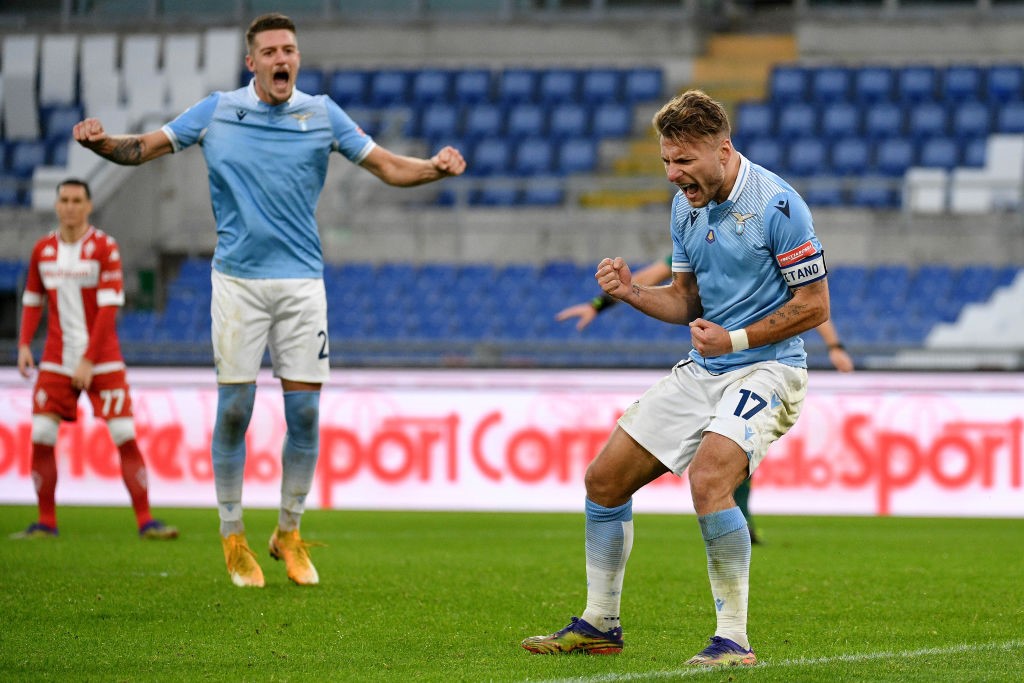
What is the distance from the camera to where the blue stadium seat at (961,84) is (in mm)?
22766

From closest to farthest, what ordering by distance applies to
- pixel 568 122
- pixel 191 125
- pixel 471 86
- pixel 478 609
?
pixel 478 609
pixel 191 125
pixel 568 122
pixel 471 86

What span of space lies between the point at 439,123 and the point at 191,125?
646 inches

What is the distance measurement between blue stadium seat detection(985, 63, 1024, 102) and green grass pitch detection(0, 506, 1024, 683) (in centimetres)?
1269

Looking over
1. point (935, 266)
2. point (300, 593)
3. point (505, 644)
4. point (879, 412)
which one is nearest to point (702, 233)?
point (505, 644)

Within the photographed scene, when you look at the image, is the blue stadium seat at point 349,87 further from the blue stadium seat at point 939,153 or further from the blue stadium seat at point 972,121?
the blue stadium seat at point 972,121

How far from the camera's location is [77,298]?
408 inches

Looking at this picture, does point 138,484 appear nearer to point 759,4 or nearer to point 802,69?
point 802,69

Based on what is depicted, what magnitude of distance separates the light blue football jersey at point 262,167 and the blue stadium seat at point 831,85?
1659 centimetres

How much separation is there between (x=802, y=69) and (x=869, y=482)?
11899 millimetres

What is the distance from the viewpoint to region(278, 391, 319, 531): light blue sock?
7.65 m

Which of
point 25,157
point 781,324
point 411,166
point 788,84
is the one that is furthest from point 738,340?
point 25,157

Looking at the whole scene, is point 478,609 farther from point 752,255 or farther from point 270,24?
point 270,24

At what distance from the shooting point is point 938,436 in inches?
510

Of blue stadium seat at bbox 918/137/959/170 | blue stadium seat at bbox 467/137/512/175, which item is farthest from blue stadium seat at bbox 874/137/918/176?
blue stadium seat at bbox 467/137/512/175
